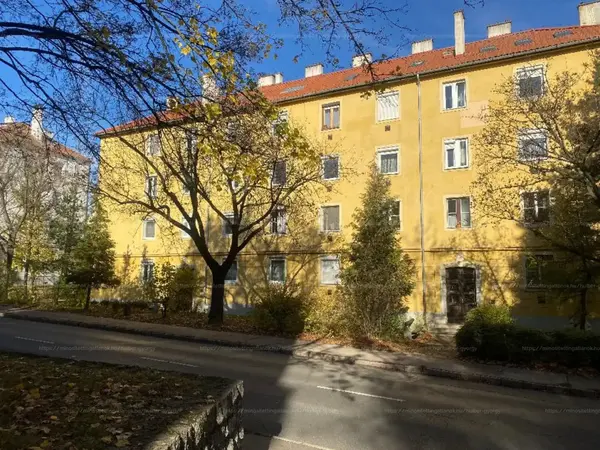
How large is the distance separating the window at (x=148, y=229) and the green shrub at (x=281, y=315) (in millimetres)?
15043

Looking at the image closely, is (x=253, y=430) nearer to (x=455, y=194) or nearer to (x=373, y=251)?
(x=373, y=251)

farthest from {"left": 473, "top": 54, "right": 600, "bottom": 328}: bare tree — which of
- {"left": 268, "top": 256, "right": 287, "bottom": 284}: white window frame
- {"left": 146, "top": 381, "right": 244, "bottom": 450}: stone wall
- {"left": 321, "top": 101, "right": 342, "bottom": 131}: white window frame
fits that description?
{"left": 268, "top": 256, "right": 287, "bottom": 284}: white window frame

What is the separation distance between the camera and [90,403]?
3371 millimetres

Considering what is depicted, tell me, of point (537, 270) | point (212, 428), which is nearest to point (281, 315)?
point (537, 270)

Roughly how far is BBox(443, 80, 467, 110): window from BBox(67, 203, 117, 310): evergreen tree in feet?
61.6

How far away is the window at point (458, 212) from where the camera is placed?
21.4m

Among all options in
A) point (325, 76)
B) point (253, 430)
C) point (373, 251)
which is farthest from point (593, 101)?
point (325, 76)

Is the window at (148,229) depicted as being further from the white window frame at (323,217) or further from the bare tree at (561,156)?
the bare tree at (561,156)

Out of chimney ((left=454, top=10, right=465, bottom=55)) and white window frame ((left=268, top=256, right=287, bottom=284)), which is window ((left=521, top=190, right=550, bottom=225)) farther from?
white window frame ((left=268, top=256, right=287, bottom=284))

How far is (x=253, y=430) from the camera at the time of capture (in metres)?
5.61

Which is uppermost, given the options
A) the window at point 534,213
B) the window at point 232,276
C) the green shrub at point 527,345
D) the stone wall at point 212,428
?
the window at point 534,213

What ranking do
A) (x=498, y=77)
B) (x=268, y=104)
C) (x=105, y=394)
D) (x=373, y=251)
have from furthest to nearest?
1. (x=498, y=77)
2. (x=373, y=251)
3. (x=268, y=104)
4. (x=105, y=394)

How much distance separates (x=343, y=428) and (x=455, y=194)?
17.8 metres

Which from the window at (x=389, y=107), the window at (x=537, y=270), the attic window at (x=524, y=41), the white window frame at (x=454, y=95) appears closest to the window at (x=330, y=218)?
the window at (x=389, y=107)
